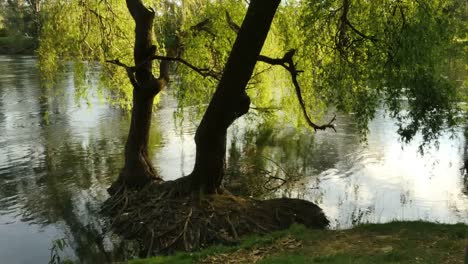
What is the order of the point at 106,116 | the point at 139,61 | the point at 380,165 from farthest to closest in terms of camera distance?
the point at 106,116 → the point at 380,165 → the point at 139,61

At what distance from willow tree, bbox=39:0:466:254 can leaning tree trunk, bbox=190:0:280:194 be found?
25 millimetres

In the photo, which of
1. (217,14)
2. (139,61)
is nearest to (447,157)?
(217,14)

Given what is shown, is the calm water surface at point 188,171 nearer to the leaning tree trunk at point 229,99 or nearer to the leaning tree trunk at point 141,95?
the leaning tree trunk at point 141,95

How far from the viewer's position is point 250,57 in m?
10.9

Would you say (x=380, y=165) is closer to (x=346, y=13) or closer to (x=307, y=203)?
(x=307, y=203)

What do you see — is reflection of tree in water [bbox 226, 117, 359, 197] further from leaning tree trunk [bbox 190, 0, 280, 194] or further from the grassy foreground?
the grassy foreground

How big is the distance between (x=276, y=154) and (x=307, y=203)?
8223 mm

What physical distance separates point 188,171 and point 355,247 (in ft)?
34.0

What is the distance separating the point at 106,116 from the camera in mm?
28859

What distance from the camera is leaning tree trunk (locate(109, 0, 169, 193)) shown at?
1380 cm

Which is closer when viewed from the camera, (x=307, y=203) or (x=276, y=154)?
(x=307, y=203)

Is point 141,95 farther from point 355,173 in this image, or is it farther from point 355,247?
point 355,173

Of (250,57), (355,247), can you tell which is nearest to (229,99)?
(250,57)

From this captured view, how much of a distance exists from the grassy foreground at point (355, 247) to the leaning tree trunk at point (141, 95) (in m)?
5.19
